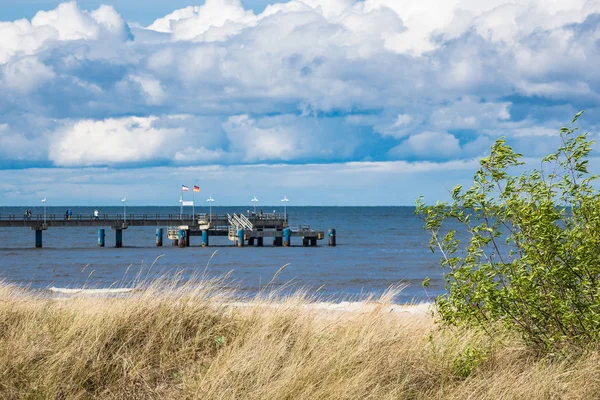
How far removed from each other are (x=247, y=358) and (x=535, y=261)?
11.8 feet

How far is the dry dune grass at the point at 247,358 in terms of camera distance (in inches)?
319

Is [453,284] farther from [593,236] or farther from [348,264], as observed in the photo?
[348,264]

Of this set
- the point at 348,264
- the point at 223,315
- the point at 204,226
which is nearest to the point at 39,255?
the point at 204,226

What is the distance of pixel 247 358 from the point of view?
8641mm

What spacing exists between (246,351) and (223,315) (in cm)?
154

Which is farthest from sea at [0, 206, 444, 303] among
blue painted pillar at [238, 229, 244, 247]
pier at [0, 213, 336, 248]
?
pier at [0, 213, 336, 248]

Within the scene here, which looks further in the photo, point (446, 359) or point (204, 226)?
point (204, 226)

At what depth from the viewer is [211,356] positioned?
928cm

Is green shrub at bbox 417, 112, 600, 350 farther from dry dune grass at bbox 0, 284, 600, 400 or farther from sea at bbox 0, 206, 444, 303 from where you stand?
sea at bbox 0, 206, 444, 303

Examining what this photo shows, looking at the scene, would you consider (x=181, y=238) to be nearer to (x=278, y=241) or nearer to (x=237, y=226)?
(x=237, y=226)

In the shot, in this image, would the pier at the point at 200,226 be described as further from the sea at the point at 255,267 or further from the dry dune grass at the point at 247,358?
the dry dune grass at the point at 247,358

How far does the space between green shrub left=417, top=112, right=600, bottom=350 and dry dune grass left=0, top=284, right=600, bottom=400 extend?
0.39 meters

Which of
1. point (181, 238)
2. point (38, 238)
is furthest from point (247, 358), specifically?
point (38, 238)

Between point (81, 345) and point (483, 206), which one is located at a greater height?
point (483, 206)
